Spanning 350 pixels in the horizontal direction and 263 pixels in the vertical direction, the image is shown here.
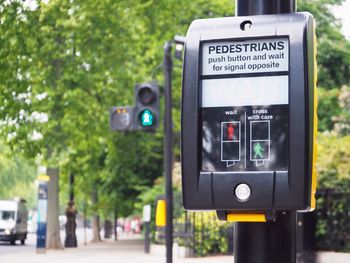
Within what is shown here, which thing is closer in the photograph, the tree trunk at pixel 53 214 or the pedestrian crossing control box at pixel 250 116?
the pedestrian crossing control box at pixel 250 116

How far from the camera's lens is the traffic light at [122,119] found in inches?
456

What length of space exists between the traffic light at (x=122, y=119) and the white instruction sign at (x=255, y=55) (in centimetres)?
898

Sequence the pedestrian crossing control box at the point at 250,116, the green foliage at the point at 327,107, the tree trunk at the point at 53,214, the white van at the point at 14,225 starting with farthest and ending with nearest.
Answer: the tree trunk at the point at 53,214, the green foliage at the point at 327,107, the white van at the point at 14,225, the pedestrian crossing control box at the point at 250,116

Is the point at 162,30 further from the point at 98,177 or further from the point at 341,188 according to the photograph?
the point at 341,188

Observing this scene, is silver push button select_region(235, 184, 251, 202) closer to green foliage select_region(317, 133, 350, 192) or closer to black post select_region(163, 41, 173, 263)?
black post select_region(163, 41, 173, 263)

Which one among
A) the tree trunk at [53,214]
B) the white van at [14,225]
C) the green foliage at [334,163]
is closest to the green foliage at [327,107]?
the green foliage at [334,163]

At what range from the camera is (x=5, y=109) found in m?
23.5

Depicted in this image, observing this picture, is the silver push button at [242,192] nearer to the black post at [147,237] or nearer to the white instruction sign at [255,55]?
the white instruction sign at [255,55]

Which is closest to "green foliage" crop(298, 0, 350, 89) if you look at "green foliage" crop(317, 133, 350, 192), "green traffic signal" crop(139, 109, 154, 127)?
"green foliage" crop(317, 133, 350, 192)

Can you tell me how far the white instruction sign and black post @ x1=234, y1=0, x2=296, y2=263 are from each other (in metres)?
0.15

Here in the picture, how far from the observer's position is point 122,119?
11.7m

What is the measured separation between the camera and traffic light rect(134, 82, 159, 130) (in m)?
11.4

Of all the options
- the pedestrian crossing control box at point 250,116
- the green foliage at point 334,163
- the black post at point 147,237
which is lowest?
the black post at point 147,237

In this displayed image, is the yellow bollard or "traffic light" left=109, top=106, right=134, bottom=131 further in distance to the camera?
the yellow bollard
